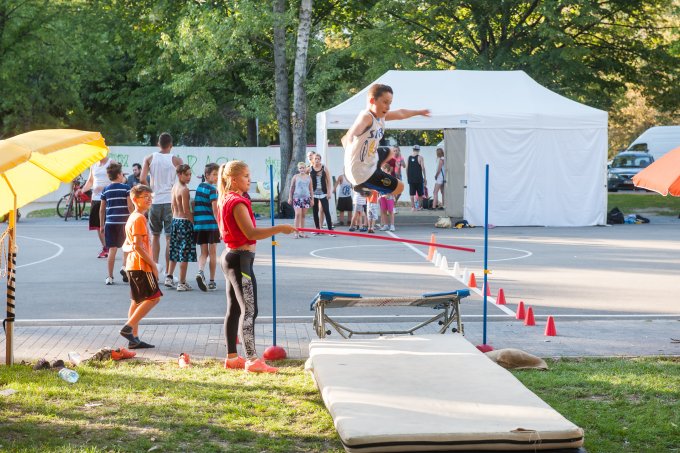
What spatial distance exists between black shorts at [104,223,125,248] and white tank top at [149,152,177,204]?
0.78 m

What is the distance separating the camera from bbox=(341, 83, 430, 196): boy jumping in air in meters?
9.02

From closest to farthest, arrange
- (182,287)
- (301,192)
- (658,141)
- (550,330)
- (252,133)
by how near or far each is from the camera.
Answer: (550,330)
(182,287)
(301,192)
(252,133)
(658,141)

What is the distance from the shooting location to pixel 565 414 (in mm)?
7340

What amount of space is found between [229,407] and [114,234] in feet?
23.1

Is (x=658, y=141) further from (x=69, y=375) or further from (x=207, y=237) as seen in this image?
(x=69, y=375)

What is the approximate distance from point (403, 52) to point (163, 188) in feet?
Answer: 69.8

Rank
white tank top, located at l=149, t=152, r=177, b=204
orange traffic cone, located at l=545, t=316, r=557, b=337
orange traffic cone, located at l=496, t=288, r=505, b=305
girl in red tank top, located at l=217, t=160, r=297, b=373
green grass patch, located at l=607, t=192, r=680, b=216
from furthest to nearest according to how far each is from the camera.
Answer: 1. green grass patch, located at l=607, t=192, r=680, b=216
2. white tank top, located at l=149, t=152, r=177, b=204
3. orange traffic cone, located at l=496, t=288, r=505, b=305
4. orange traffic cone, located at l=545, t=316, r=557, b=337
5. girl in red tank top, located at l=217, t=160, r=297, b=373

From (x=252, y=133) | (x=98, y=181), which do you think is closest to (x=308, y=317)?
(x=98, y=181)

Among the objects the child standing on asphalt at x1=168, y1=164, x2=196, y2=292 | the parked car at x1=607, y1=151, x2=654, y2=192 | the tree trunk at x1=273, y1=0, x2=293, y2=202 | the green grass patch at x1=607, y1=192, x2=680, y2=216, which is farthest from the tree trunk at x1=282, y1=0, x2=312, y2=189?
the parked car at x1=607, y1=151, x2=654, y2=192

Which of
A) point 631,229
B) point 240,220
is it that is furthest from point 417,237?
point 240,220

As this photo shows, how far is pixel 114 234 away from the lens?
1406 centimetres

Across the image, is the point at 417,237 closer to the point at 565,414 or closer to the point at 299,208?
the point at 299,208

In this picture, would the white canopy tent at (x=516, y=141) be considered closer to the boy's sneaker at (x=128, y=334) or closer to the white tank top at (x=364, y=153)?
the boy's sneaker at (x=128, y=334)

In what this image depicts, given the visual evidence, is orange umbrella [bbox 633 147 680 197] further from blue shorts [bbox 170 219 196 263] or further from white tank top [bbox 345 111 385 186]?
blue shorts [bbox 170 219 196 263]
